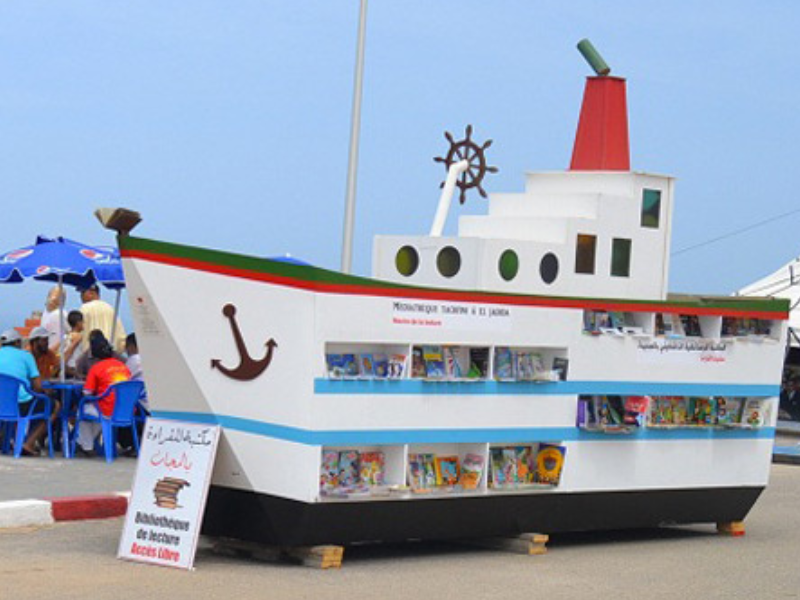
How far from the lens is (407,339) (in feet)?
41.3

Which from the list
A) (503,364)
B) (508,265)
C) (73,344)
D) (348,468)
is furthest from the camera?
(73,344)

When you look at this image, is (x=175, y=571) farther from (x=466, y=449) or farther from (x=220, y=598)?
(x=466, y=449)

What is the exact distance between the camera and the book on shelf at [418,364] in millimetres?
12750

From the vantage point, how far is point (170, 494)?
482 inches

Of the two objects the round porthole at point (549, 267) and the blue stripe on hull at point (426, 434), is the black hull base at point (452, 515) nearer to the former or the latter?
the blue stripe on hull at point (426, 434)

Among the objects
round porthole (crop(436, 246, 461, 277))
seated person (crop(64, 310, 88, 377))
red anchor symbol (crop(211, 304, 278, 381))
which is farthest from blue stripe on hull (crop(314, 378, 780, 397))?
seated person (crop(64, 310, 88, 377))

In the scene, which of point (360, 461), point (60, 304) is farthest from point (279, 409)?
point (60, 304)

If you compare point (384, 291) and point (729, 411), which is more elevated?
point (384, 291)

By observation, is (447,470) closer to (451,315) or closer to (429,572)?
(429,572)

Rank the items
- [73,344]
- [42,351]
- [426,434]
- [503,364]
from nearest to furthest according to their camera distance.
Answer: [426,434]
[503,364]
[42,351]
[73,344]

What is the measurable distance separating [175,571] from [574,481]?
11.8 ft

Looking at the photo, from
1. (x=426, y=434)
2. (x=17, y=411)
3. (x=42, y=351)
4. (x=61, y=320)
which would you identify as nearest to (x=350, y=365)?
(x=426, y=434)

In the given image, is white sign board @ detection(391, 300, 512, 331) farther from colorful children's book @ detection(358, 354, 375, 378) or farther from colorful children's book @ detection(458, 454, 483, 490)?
colorful children's book @ detection(458, 454, 483, 490)

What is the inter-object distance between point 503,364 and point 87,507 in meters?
3.67
